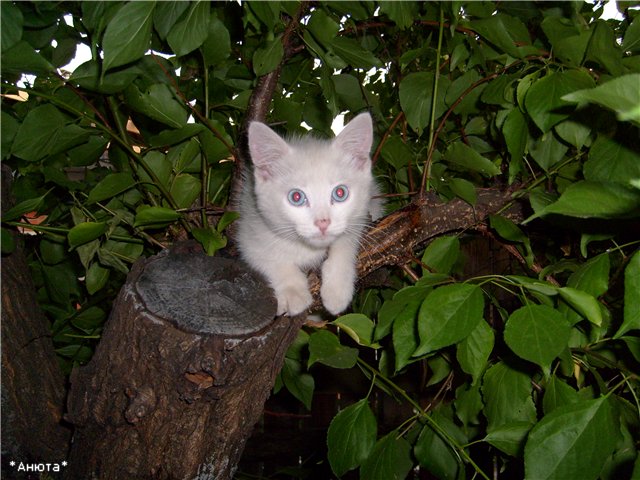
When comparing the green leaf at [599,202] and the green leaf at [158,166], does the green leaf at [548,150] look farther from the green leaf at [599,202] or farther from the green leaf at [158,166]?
the green leaf at [158,166]

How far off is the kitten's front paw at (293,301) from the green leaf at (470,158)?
1.58 feet

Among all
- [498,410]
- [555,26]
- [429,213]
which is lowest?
[498,410]

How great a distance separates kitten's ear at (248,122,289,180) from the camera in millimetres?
1312

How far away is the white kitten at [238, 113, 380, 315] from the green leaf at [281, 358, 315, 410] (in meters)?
0.21

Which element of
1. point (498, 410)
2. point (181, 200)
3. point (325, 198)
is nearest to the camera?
point (498, 410)

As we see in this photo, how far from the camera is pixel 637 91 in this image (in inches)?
17.7

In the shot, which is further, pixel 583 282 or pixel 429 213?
pixel 429 213

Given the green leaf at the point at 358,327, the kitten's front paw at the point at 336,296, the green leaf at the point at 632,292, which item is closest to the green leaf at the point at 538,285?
the green leaf at the point at 632,292

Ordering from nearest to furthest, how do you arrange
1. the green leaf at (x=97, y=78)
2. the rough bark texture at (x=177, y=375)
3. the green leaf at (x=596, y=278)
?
the green leaf at (x=596, y=278)
the rough bark texture at (x=177, y=375)
the green leaf at (x=97, y=78)

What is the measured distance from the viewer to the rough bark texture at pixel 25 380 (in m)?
1.26

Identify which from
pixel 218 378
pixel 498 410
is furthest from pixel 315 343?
pixel 498 410

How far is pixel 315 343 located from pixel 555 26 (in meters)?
0.78

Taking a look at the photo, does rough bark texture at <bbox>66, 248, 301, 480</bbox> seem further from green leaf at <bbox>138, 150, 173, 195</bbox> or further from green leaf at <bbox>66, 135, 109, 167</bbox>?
green leaf at <bbox>66, 135, 109, 167</bbox>

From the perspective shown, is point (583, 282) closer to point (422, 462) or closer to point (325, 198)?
point (422, 462)
